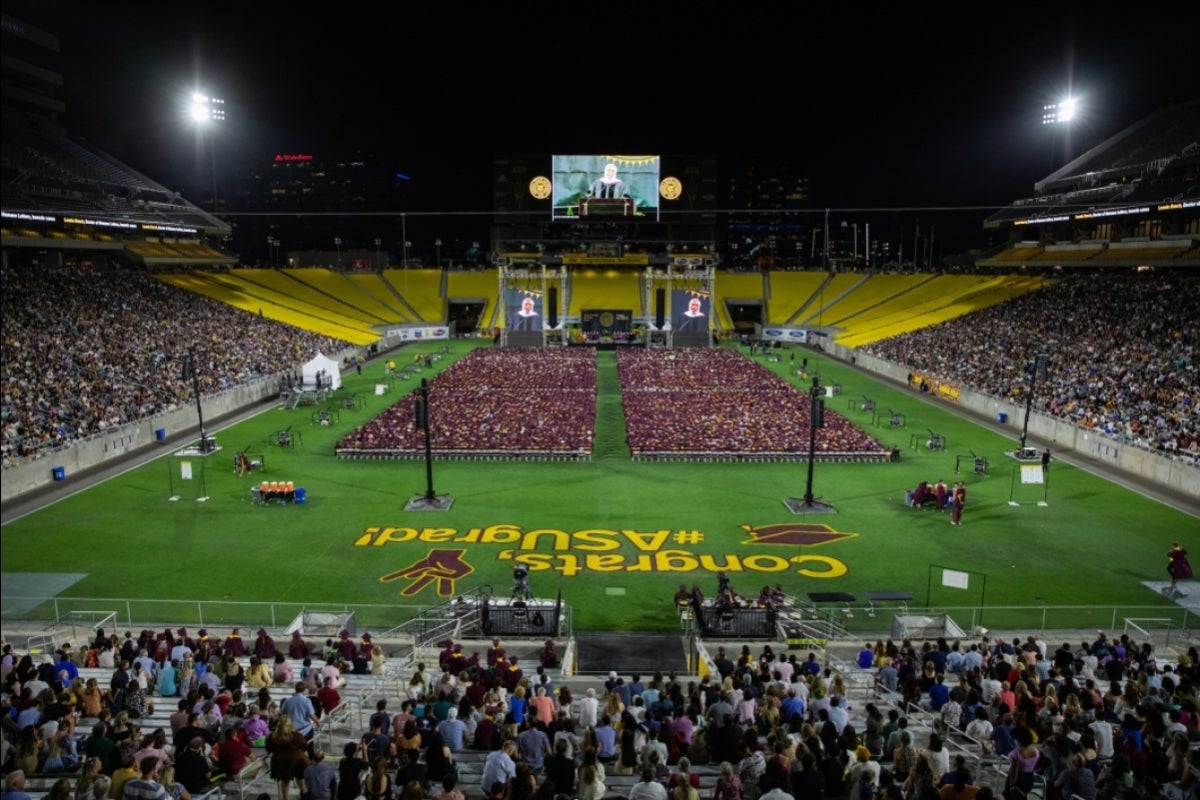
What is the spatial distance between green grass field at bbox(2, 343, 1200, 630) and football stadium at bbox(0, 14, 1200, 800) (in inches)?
6.0

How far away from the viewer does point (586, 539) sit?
23188 millimetres

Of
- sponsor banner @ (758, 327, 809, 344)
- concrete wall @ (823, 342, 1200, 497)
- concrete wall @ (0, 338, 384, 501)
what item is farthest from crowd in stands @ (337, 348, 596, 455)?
sponsor banner @ (758, 327, 809, 344)

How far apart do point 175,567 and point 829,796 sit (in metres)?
18.1

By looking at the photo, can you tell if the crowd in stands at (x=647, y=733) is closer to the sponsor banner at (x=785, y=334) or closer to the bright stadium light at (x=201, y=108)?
the bright stadium light at (x=201, y=108)

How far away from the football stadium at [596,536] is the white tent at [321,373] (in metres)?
0.16

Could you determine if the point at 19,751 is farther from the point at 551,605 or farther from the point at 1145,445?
the point at 1145,445

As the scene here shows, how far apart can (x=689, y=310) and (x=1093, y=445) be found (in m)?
42.7

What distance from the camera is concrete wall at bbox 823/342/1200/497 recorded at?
90.4 ft

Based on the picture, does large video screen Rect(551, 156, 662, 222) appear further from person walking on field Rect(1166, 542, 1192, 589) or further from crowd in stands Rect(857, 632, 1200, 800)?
crowd in stands Rect(857, 632, 1200, 800)

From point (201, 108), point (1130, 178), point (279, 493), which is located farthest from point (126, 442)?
point (1130, 178)

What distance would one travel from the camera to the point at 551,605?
685 inches

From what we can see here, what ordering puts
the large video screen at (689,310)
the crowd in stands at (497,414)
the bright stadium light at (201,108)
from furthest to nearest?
the large video screen at (689,310) → the bright stadium light at (201,108) → the crowd in stands at (497,414)

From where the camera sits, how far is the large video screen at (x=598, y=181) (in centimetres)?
7688

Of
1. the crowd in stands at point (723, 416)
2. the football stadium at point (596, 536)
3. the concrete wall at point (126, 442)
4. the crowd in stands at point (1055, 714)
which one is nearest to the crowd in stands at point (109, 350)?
the football stadium at point (596, 536)
